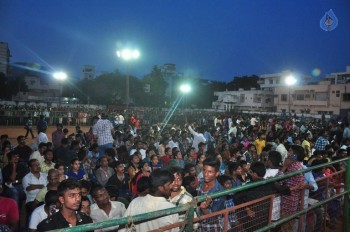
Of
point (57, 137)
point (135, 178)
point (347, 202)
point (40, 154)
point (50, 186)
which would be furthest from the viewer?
point (57, 137)

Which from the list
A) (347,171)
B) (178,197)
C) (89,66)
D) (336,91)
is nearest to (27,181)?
(178,197)

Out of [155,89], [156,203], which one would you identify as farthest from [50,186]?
[155,89]

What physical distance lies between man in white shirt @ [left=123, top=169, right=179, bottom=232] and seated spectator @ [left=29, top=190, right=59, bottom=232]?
4.96ft

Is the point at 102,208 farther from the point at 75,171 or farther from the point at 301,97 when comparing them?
the point at 301,97

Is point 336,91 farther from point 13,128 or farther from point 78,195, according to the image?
point 78,195

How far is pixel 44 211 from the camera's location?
4324 mm

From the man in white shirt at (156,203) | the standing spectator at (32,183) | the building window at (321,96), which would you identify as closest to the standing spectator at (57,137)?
the standing spectator at (32,183)

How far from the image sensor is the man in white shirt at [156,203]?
293 centimetres

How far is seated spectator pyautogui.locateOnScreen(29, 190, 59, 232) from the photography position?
13.7 feet

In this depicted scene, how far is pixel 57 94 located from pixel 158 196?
64.4m

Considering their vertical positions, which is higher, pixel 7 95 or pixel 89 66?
pixel 89 66

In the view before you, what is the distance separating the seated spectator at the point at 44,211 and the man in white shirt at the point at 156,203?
4.96ft

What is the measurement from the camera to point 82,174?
7098 mm

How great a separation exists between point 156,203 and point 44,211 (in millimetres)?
2049
